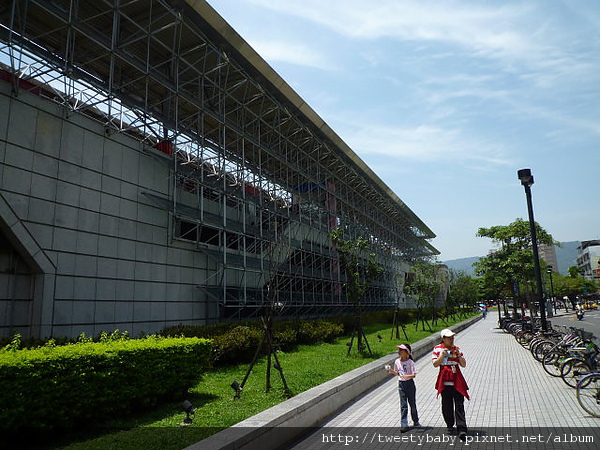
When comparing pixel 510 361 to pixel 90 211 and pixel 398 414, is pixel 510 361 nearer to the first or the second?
pixel 398 414

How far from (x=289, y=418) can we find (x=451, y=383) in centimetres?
241

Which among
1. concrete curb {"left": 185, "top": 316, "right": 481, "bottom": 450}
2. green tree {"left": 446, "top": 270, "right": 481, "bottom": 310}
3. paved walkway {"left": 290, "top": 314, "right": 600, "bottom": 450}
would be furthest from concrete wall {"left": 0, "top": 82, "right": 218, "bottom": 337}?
green tree {"left": 446, "top": 270, "right": 481, "bottom": 310}

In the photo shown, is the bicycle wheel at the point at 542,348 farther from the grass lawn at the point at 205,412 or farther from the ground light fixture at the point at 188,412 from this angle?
the ground light fixture at the point at 188,412

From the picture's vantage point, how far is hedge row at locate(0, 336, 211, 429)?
5293 mm

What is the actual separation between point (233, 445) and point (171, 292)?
491 inches

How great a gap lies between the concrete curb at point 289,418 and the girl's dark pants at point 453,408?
2130 millimetres

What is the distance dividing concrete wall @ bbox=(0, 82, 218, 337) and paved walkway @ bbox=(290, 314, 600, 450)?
889cm

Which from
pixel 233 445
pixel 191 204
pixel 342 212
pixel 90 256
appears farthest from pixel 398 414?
pixel 342 212

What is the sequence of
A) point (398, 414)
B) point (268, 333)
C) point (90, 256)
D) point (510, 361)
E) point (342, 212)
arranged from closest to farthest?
point (398, 414)
point (268, 333)
point (90, 256)
point (510, 361)
point (342, 212)

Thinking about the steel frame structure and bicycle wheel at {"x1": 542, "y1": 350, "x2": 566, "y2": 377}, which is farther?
the steel frame structure

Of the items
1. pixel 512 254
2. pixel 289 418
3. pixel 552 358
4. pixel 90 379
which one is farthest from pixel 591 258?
pixel 90 379

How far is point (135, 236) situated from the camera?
15391 millimetres

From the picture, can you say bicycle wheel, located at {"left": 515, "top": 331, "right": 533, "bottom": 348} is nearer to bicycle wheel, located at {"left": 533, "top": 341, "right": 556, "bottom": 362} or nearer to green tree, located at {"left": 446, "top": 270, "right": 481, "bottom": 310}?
bicycle wheel, located at {"left": 533, "top": 341, "right": 556, "bottom": 362}

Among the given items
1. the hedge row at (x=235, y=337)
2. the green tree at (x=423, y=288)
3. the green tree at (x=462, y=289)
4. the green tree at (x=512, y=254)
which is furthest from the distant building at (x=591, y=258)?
the hedge row at (x=235, y=337)
